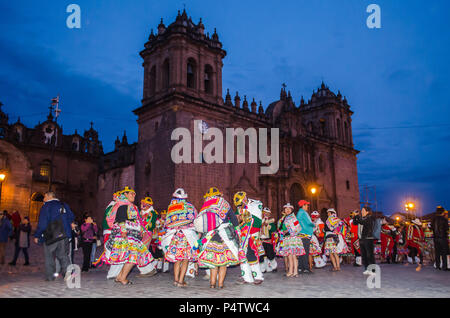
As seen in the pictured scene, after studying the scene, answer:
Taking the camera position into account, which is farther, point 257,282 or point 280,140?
point 280,140

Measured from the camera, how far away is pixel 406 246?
13.9m

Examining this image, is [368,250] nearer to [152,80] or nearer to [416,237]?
[416,237]

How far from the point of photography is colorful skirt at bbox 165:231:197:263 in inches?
295

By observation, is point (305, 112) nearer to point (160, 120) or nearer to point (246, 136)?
point (246, 136)

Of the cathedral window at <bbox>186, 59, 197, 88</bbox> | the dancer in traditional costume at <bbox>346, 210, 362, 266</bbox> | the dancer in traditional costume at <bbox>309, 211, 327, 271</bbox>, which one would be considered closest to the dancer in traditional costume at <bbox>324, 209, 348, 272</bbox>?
the dancer in traditional costume at <bbox>309, 211, 327, 271</bbox>

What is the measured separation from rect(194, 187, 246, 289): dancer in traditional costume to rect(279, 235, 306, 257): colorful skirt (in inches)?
114

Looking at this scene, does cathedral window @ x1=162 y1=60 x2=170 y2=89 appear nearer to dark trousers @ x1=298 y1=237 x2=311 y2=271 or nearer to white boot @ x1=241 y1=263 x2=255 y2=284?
dark trousers @ x1=298 y1=237 x2=311 y2=271

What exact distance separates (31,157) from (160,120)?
55.0 ft

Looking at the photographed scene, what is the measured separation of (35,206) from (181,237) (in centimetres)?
3090

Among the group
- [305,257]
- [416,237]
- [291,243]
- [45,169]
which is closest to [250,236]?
[291,243]

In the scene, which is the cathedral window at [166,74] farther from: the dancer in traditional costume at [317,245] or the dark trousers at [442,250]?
the dark trousers at [442,250]

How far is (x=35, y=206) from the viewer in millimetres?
33344
